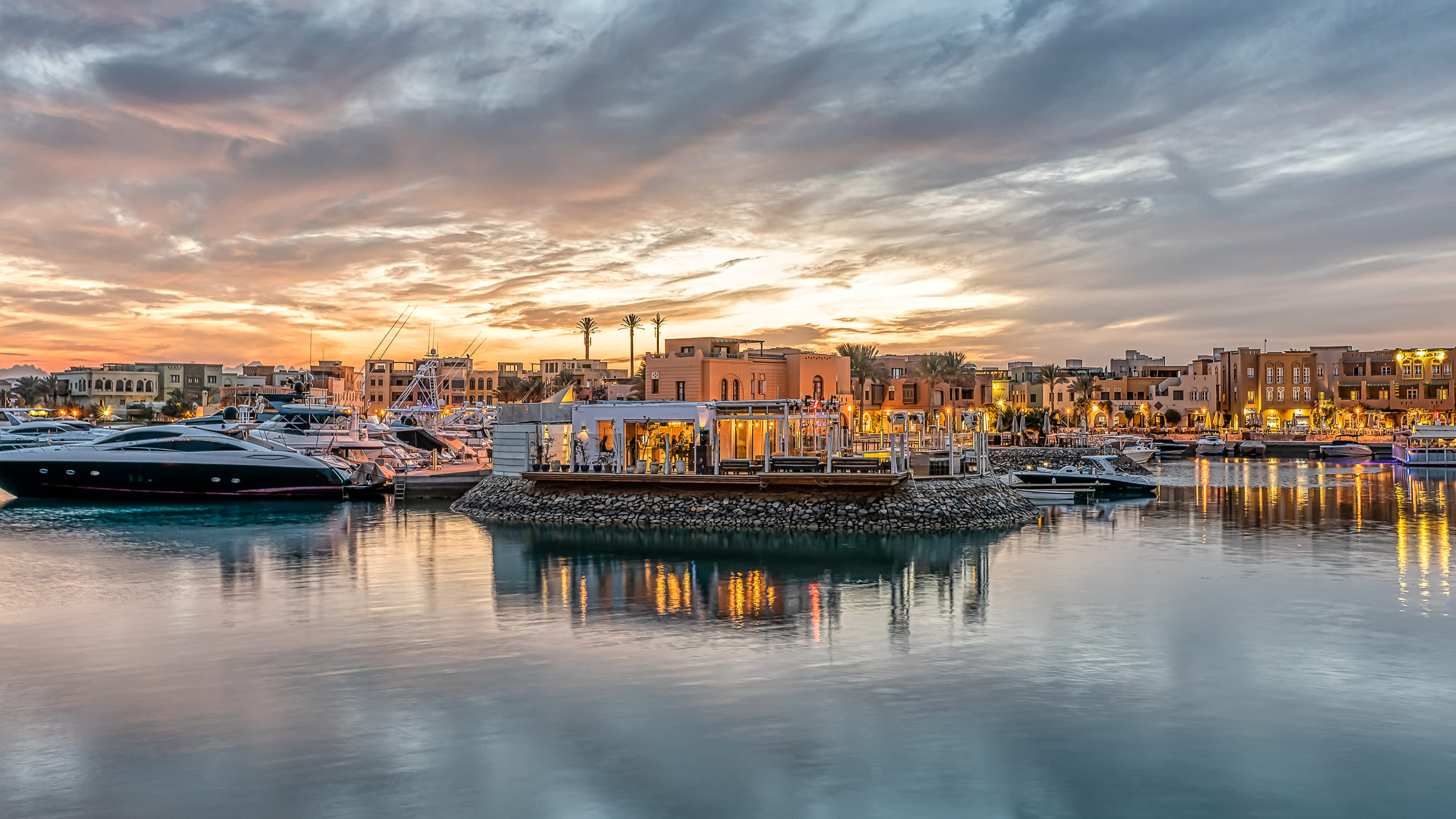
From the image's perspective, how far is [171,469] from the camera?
5325 cm

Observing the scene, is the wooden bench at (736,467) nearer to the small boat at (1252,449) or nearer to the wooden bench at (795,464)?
the wooden bench at (795,464)

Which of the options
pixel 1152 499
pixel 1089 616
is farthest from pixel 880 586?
pixel 1152 499

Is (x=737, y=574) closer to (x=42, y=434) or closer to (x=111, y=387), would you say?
(x=42, y=434)

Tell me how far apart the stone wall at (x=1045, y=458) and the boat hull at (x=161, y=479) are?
136 feet

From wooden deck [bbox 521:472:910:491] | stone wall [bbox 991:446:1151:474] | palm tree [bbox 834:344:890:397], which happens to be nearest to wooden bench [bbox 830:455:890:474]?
wooden deck [bbox 521:472:910:491]

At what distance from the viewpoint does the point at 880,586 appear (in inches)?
1057

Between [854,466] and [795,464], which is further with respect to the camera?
[795,464]

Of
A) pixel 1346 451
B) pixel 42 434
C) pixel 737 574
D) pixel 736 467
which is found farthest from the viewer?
pixel 1346 451

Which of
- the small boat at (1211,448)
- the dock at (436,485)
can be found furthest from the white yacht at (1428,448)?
the dock at (436,485)

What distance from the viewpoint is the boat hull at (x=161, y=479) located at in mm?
53375

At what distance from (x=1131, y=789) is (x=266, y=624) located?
17.9 meters

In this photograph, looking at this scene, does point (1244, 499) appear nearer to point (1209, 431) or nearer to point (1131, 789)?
point (1131, 789)

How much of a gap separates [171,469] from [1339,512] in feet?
188

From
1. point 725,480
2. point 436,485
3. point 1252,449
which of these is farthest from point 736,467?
point 1252,449
